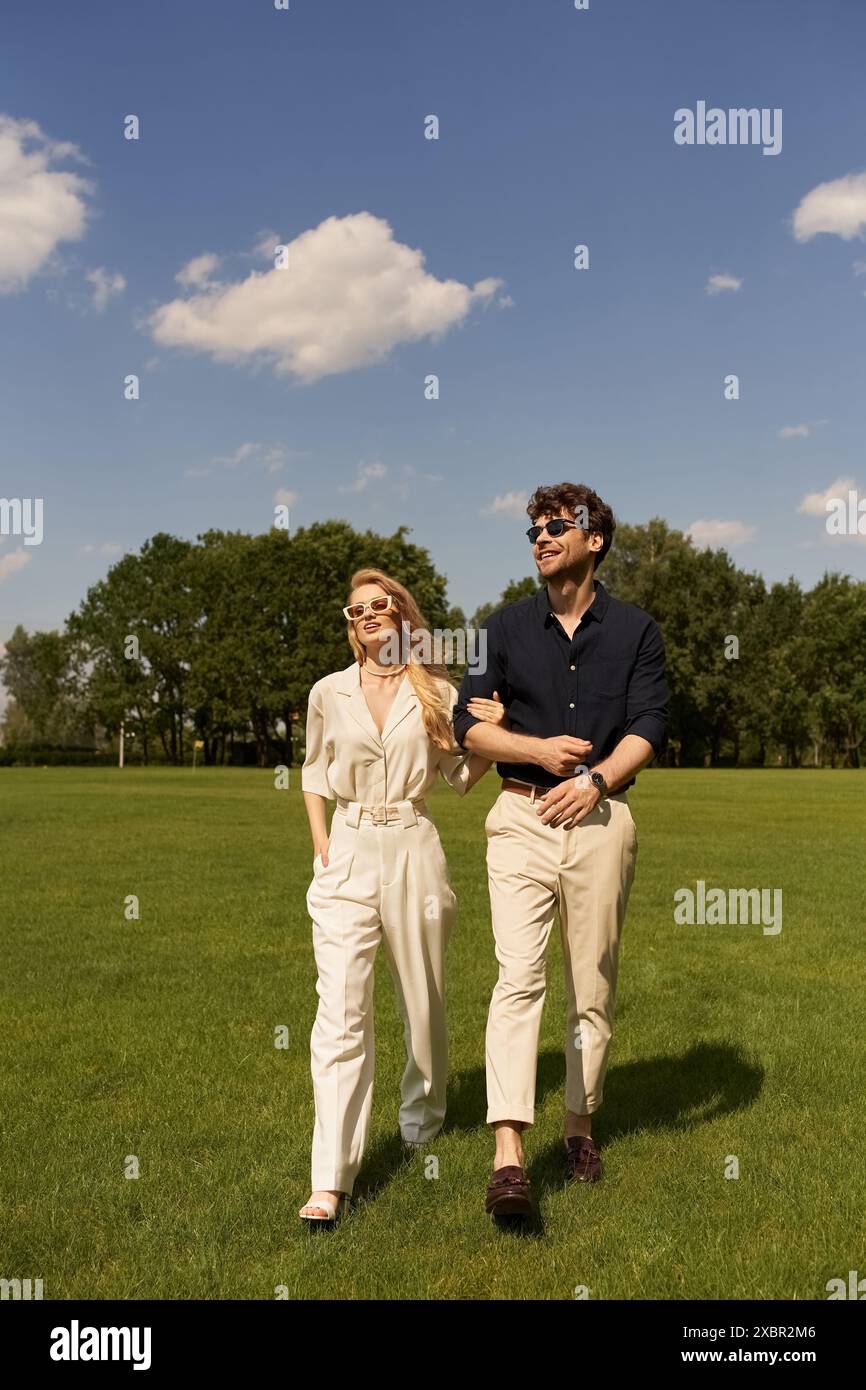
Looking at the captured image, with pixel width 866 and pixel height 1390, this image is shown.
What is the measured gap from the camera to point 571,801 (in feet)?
16.2

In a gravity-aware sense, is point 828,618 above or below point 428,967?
above

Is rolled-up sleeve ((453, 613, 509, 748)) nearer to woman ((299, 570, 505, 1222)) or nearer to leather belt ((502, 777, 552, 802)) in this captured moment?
woman ((299, 570, 505, 1222))

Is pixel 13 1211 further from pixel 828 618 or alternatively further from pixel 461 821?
pixel 828 618

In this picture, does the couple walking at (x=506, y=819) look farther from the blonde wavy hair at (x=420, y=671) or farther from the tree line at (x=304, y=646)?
the tree line at (x=304, y=646)

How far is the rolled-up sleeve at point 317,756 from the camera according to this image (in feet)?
18.2

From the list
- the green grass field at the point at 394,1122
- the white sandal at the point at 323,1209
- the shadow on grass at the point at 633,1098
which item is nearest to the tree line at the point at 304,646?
the green grass field at the point at 394,1122

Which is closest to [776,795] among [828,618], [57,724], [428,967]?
[428,967]

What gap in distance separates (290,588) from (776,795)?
1551 inches

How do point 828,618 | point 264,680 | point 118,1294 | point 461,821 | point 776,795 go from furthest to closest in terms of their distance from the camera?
point 828,618 < point 264,680 < point 776,795 < point 461,821 < point 118,1294

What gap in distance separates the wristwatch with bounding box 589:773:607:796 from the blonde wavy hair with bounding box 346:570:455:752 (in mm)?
722

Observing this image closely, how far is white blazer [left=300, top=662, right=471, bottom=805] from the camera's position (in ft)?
17.5

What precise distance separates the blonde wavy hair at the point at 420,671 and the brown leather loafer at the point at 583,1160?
6.26 feet

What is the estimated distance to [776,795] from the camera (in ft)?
132

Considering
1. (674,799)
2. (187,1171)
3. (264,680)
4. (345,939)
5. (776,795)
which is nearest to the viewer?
(345,939)
